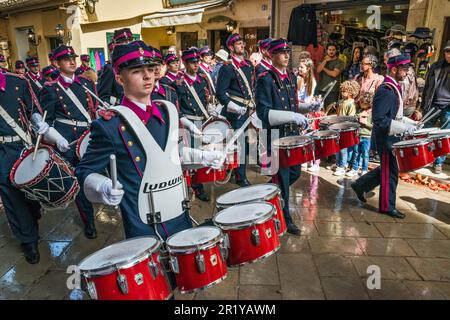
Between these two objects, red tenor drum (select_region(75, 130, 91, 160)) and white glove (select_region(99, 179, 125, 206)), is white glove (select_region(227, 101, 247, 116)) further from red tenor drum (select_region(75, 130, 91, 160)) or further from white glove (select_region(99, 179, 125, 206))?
white glove (select_region(99, 179, 125, 206))

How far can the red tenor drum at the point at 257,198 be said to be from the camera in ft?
9.02

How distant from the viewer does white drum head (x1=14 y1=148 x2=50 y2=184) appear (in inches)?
132

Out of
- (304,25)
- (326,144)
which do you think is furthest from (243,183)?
(304,25)

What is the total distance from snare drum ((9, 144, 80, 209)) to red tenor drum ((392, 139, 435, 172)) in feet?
11.6

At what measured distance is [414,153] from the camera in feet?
12.7

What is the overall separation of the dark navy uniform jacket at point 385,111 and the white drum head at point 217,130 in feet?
6.30

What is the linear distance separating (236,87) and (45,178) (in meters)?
3.34

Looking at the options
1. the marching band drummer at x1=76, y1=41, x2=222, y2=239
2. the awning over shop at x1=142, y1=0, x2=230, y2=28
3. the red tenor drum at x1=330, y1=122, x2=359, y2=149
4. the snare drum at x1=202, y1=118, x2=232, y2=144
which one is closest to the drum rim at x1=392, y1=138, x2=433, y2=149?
the red tenor drum at x1=330, y1=122, x2=359, y2=149

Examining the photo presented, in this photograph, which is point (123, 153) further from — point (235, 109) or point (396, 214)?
point (396, 214)

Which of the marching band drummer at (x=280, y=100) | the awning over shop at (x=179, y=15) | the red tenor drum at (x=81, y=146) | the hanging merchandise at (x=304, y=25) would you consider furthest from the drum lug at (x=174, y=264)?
the awning over shop at (x=179, y=15)

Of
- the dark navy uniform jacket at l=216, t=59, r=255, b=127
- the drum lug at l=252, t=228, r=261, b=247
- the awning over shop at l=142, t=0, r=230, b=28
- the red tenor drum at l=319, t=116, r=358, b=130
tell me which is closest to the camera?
the drum lug at l=252, t=228, r=261, b=247

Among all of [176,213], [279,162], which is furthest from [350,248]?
[176,213]

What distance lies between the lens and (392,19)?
8.72 meters

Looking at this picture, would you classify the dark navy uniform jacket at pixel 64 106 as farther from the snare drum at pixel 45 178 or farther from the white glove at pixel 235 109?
the white glove at pixel 235 109
